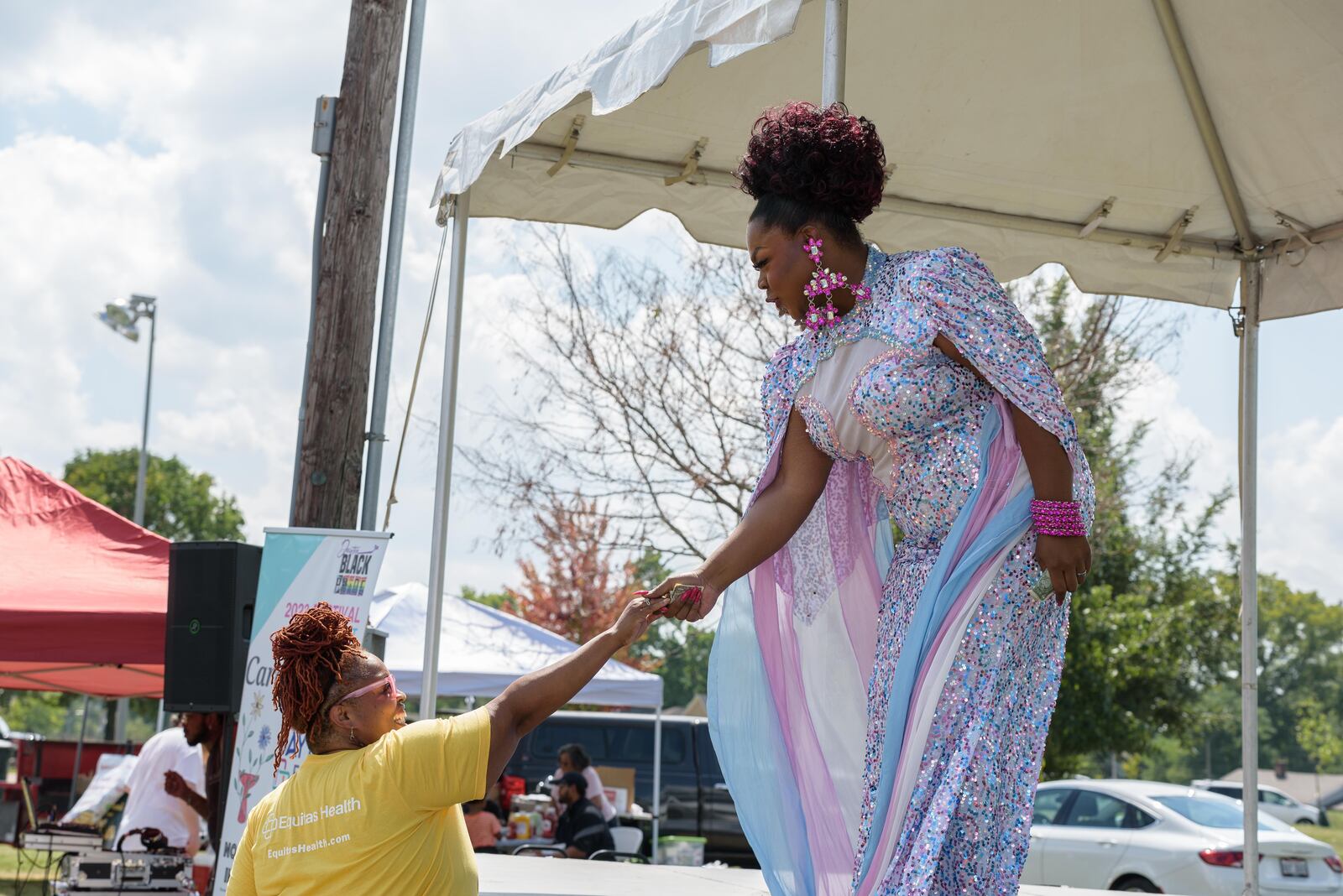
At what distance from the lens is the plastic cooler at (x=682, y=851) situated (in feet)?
38.2

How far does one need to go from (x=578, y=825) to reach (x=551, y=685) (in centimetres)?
767

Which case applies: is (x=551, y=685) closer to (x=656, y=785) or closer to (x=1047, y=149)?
(x=1047, y=149)

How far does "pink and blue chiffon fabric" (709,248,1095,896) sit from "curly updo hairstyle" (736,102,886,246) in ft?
0.40

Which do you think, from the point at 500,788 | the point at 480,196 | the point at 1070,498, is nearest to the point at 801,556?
the point at 1070,498

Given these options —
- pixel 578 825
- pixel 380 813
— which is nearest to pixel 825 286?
pixel 380 813

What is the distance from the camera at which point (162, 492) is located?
52.0 meters

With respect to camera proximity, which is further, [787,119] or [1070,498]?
[787,119]

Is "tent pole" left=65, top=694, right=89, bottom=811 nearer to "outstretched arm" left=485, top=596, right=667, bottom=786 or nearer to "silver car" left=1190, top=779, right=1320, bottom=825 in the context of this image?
"outstretched arm" left=485, top=596, right=667, bottom=786

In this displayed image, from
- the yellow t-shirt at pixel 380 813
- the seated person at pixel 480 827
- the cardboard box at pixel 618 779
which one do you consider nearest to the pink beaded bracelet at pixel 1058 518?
the yellow t-shirt at pixel 380 813

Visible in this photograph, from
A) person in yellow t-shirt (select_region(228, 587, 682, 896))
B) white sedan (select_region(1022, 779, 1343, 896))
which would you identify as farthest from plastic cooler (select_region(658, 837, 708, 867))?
person in yellow t-shirt (select_region(228, 587, 682, 896))

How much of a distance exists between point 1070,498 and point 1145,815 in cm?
925

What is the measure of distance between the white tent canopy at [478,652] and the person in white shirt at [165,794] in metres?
1.78

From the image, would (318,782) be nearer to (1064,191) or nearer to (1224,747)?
(1064,191)

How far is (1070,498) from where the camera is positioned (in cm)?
260
